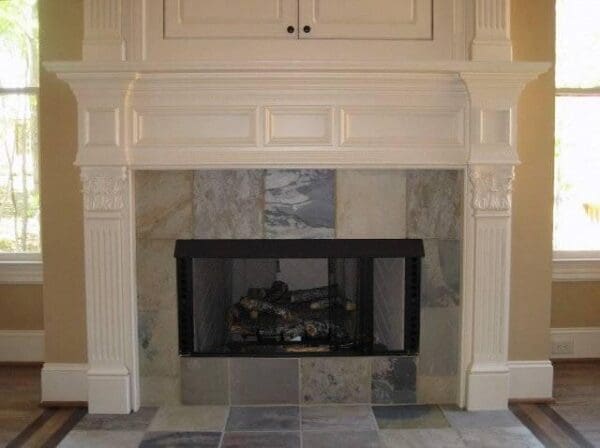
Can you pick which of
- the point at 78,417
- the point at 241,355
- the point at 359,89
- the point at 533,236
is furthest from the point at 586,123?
the point at 78,417

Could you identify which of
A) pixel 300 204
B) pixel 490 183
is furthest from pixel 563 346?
pixel 300 204

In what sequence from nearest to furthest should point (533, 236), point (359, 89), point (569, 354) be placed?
point (359, 89) → point (533, 236) → point (569, 354)

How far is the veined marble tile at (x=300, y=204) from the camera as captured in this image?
10.7ft

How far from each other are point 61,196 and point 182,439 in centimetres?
127

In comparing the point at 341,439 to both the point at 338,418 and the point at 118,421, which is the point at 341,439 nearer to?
the point at 338,418

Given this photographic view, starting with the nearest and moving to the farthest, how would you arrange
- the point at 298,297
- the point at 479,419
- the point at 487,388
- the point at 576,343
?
the point at 479,419 → the point at 487,388 → the point at 298,297 → the point at 576,343

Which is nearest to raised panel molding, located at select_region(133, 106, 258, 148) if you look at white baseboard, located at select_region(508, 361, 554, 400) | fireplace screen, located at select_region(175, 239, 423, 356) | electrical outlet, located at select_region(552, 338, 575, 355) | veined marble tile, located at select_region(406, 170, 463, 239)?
fireplace screen, located at select_region(175, 239, 423, 356)

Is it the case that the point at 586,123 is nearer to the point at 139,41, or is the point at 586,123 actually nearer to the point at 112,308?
the point at 139,41

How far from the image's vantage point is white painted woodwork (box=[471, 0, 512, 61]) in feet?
10.3

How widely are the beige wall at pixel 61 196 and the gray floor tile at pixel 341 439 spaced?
1194 millimetres

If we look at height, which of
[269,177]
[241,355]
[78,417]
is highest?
[269,177]

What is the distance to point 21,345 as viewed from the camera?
160 inches

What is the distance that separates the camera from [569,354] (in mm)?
4035

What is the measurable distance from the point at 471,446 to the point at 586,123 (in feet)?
7.30
